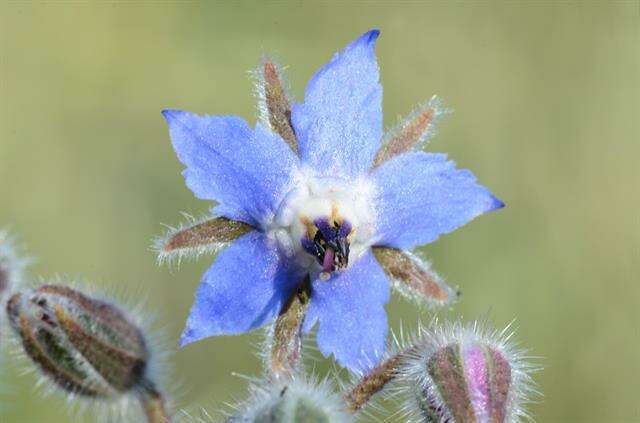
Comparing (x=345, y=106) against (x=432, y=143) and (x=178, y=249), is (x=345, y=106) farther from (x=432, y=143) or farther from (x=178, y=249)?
(x=432, y=143)

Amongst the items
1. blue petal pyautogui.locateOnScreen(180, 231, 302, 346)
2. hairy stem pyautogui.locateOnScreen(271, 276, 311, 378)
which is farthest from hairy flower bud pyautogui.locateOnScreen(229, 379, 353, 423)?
blue petal pyautogui.locateOnScreen(180, 231, 302, 346)

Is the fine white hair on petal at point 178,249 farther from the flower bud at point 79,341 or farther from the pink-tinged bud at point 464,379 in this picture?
the pink-tinged bud at point 464,379

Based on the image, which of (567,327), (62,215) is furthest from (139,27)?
(567,327)

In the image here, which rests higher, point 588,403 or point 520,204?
point 520,204

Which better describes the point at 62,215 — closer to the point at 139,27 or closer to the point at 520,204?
the point at 139,27

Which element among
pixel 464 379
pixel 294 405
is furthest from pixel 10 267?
pixel 464 379

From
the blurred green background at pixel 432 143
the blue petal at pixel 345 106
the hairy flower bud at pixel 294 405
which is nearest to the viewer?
the hairy flower bud at pixel 294 405

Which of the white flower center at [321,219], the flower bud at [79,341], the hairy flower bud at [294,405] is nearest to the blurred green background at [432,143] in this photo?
the flower bud at [79,341]
